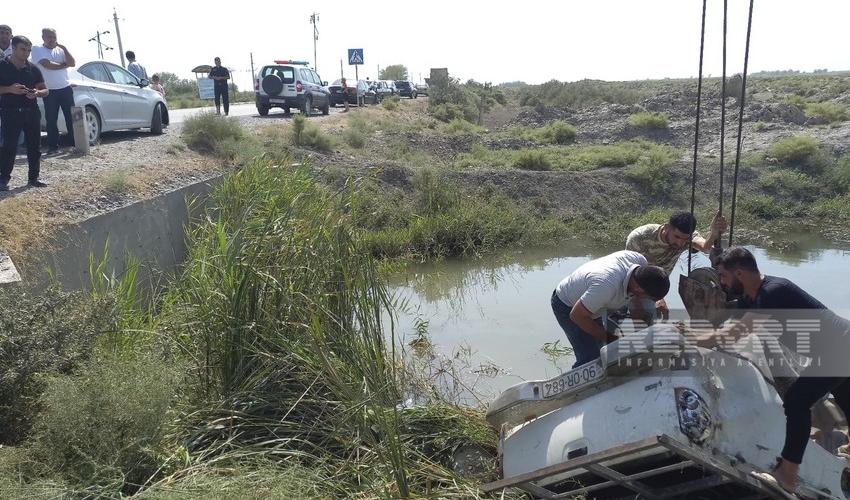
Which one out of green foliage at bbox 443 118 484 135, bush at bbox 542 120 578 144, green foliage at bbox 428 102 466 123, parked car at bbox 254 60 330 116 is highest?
parked car at bbox 254 60 330 116

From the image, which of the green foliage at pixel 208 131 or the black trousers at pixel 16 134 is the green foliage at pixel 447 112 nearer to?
the green foliage at pixel 208 131

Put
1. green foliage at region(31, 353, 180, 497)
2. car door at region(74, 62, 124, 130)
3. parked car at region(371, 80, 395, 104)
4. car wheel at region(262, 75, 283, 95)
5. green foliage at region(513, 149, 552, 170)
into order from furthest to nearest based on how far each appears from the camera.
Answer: parked car at region(371, 80, 395, 104) → car wheel at region(262, 75, 283, 95) → green foliage at region(513, 149, 552, 170) → car door at region(74, 62, 124, 130) → green foliage at region(31, 353, 180, 497)

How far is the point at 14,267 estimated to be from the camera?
5.10m

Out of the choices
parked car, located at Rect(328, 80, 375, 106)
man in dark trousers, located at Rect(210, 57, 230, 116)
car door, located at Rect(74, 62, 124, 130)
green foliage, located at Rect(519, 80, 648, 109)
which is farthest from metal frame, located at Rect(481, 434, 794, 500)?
green foliage, located at Rect(519, 80, 648, 109)

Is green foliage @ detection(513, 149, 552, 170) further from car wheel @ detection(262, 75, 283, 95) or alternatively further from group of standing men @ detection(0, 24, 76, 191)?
group of standing men @ detection(0, 24, 76, 191)

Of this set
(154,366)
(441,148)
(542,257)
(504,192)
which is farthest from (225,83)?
(154,366)

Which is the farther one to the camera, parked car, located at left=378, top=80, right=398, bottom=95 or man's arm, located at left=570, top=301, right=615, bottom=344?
parked car, located at left=378, top=80, right=398, bottom=95

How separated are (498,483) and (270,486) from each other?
116 centimetres

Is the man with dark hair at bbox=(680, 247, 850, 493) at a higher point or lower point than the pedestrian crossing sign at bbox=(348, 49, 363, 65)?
lower

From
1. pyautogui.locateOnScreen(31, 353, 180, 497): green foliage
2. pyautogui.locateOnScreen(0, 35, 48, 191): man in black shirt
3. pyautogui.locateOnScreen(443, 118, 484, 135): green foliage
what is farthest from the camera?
pyautogui.locateOnScreen(443, 118, 484, 135): green foliage

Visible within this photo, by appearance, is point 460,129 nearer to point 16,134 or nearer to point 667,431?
point 16,134

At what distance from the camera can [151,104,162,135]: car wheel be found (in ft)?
42.4

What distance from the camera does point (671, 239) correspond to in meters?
5.08

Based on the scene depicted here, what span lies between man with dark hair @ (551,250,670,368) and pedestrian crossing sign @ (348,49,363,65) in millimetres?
28462
